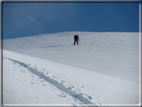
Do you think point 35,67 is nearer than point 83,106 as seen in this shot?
No

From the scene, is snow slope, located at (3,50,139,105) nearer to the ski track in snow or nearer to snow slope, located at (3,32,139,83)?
the ski track in snow

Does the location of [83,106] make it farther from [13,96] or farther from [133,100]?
[13,96]

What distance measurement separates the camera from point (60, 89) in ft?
15.7

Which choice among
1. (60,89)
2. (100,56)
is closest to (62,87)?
(60,89)

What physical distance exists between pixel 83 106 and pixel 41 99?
1.09m

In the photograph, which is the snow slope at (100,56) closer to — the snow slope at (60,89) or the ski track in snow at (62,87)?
the snow slope at (60,89)

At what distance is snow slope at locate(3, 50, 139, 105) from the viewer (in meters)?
4.16

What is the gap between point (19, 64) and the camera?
666cm

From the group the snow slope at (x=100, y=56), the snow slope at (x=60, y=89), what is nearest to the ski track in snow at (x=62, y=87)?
the snow slope at (x=60, y=89)

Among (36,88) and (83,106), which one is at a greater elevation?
(36,88)

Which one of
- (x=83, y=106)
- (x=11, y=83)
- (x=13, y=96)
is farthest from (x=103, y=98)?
(x=11, y=83)

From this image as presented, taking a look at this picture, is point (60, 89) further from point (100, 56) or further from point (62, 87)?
point (100, 56)

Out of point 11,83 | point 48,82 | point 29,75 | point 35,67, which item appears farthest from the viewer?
point 35,67

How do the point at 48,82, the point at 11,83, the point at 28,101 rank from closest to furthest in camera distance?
1. the point at 28,101
2. the point at 11,83
3. the point at 48,82
